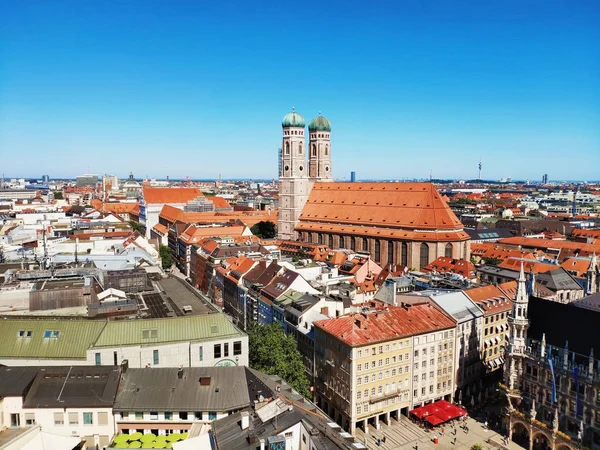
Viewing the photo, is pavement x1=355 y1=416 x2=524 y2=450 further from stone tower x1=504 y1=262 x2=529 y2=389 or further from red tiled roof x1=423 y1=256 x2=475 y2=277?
red tiled roof x1=423 y1=256 x2=475 y2=277

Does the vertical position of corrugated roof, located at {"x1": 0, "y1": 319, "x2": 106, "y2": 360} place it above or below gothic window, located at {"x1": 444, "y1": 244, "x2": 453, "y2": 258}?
above

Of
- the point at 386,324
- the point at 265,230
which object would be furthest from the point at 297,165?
the point at 386,324

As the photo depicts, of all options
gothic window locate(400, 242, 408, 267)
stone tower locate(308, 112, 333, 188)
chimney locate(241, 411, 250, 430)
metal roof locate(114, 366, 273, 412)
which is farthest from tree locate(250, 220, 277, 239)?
chimney locate(241, 411, 250, 430)

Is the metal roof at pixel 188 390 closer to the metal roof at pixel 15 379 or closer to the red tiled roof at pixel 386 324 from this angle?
the metal roof at pixel 15 379

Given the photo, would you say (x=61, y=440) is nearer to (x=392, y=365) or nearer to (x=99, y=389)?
(x=99, y=389)

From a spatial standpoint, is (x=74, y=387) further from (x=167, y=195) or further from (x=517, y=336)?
(x=167, y=195)

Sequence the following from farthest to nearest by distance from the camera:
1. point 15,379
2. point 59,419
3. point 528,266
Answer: point 528,266 → point 15,379 → point 59,419
